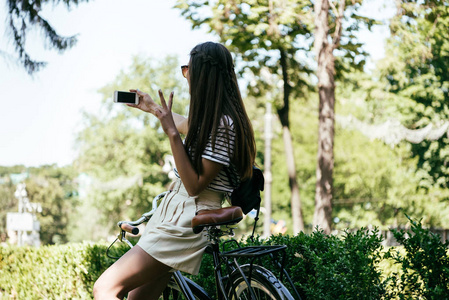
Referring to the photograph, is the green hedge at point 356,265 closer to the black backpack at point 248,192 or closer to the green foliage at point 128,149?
the black backpack at point 248,192

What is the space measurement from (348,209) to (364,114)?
666cm

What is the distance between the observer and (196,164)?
8.84 feet

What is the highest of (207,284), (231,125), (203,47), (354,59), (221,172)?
(354,59)

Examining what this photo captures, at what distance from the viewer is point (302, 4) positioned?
11867 mm

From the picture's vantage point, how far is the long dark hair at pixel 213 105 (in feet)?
8.86

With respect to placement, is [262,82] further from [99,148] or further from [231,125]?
[99,148]

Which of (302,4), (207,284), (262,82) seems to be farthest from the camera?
(262,82)

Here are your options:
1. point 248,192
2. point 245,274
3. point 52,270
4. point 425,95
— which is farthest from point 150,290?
point 425,95

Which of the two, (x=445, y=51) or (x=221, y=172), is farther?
(x=445, y=51)

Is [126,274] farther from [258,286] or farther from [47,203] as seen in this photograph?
[47,203]

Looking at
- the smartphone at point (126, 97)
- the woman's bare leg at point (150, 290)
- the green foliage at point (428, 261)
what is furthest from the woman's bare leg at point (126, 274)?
the green foliage at point (428, 261)

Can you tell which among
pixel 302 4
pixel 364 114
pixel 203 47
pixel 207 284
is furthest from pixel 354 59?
pixel 364 114

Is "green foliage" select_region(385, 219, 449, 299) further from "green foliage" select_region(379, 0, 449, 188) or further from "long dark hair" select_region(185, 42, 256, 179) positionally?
"green foliage" select_region(379, 0, 449, 188)

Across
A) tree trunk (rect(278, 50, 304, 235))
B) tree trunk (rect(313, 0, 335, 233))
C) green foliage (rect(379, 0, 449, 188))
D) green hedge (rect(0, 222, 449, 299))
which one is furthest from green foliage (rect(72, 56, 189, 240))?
green hedge (rect(0, 222, 449, 299))
